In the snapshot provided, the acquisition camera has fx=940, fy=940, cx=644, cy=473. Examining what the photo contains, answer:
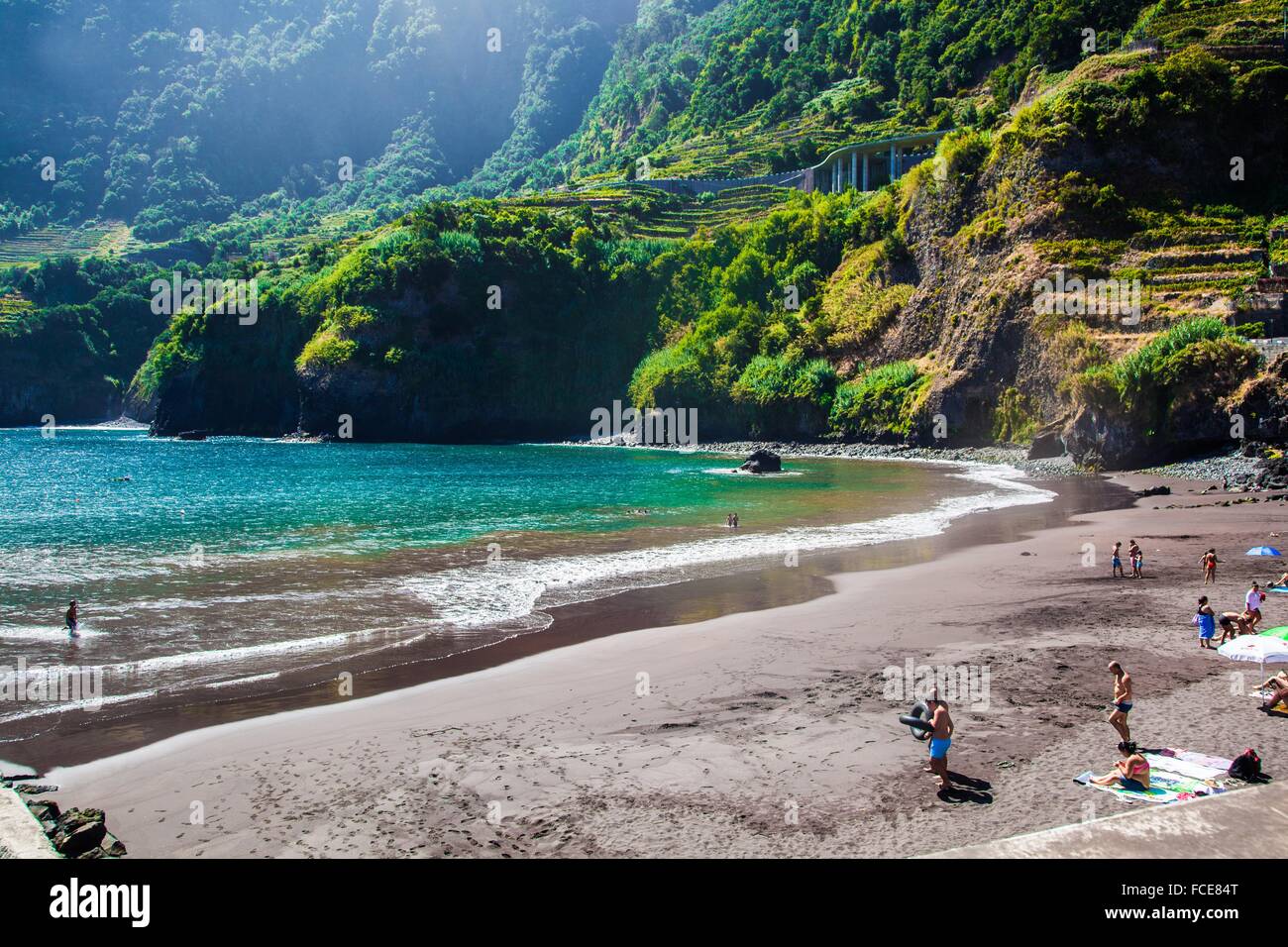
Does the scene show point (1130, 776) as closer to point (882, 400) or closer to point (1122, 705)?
point (1122, 705)

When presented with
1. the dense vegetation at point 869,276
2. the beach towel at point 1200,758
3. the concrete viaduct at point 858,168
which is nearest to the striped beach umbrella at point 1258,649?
the beach towel at point 1200,758

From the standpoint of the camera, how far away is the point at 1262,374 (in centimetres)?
4691

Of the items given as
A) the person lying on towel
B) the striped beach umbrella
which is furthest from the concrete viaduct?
the person lying on towel

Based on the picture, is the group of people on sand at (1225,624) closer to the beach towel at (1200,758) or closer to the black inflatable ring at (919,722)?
the beach towel at (1200,758)

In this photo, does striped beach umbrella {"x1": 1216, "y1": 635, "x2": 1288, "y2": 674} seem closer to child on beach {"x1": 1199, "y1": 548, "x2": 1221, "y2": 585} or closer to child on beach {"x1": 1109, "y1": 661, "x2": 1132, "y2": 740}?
child on beach {"x1": 1109, "y1": 661, "x2": 1132, "y2": 740}

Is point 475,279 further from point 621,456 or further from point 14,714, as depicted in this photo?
point 14,714

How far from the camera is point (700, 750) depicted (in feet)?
41.4

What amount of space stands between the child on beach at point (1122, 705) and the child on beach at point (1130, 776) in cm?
95

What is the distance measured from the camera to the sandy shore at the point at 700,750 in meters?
10.1

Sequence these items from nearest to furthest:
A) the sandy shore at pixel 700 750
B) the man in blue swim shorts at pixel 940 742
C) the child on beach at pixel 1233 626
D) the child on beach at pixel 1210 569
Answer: the sandy shore at pixel 700 750
the man in blue swim shorts at pixel 940 742
the child on beach at pixel 1233 626
the child on beach at pixel 1210 569

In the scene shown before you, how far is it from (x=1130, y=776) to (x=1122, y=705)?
1.72m

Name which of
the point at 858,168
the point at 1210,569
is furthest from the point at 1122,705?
the point at 858,168

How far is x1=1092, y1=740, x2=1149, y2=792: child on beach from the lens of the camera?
1070 cm

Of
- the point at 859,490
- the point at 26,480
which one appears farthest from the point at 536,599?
the point at 26,480
